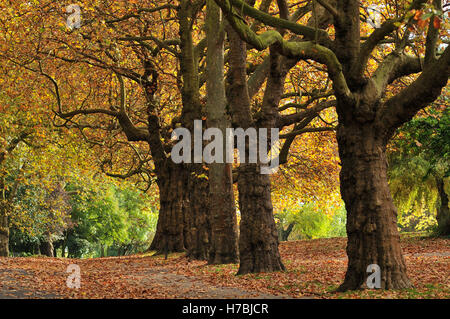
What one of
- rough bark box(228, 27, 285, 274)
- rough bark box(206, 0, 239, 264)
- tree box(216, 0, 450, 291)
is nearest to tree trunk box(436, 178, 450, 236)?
rough bark box(206, 0, 239, 264)

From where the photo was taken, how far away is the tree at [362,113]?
9.59 m

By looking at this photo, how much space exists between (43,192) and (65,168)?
255 inches

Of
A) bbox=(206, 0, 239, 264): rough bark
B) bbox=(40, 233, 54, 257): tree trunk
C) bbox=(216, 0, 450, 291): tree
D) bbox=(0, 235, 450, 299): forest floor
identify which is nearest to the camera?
bbox=(216, 0, 450, 291): tree

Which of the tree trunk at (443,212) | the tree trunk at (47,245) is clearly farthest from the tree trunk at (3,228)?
the tree trunk at (443,212)

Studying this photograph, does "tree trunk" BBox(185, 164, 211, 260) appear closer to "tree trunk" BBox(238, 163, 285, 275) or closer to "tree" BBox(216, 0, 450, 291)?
"tree trunk" BBox(238, 163, 285, 275)

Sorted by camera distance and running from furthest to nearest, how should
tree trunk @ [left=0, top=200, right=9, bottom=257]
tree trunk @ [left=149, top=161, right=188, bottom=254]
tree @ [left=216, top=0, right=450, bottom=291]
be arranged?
tree trunk @ [left=0, top=200, right=9, bottom=257] < tree trunk @ [left=149, top=161, right=188, bottom=254] < tree @ [left=216, top=0, right=450, bottom=291]

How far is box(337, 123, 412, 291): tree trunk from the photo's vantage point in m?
9.64

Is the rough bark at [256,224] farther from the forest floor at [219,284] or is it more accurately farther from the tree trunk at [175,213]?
the tree trunk at [175,213]

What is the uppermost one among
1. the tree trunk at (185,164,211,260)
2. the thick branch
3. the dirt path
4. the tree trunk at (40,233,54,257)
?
the thick branch

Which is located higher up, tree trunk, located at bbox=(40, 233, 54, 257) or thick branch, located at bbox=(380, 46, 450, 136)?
thick branch, located at bbox=(380, 46, 450, 136)

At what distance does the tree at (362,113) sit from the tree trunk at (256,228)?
4.06 metres

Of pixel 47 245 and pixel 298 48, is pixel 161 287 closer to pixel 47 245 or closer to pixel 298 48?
pixel 298 48

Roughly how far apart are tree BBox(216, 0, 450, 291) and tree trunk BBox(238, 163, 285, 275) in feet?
13.3

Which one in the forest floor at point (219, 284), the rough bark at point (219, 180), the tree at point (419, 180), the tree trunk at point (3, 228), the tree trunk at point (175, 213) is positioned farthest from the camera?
the tree trunk at point (3, 228)
